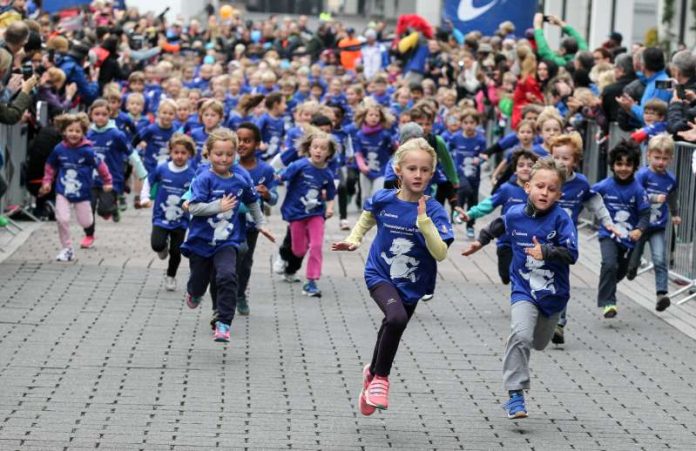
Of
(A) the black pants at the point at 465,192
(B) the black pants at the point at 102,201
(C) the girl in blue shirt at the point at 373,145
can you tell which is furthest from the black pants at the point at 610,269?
(C) the girl in blue shirt at the point at 373,145

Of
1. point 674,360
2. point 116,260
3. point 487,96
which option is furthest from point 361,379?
point 487,96

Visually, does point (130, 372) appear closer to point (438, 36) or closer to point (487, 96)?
point (487, 96)

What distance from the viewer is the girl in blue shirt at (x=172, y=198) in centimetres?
1408

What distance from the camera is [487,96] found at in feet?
90.8

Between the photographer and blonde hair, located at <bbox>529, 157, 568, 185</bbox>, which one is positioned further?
the photographer

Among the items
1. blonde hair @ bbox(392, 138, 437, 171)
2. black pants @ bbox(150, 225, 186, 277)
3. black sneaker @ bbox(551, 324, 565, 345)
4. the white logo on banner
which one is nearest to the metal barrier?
black sneaker @ bbox(551, 324, 565, 345)

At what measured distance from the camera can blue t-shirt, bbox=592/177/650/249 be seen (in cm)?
1318

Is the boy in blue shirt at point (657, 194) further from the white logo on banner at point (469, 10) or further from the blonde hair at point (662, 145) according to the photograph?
the white logo on banner at point (469, 10)

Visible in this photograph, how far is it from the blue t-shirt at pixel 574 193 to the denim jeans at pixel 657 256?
1854 mm

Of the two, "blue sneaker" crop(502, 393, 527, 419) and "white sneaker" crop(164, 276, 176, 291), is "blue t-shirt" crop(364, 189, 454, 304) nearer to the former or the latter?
"blue sneaker" crop(502, 393, 527, 419)

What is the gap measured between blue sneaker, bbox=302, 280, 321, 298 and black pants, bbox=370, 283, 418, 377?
4907mm

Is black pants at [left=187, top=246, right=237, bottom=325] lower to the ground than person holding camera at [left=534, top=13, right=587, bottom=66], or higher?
lower

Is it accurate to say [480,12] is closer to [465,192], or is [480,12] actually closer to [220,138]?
[465,192]

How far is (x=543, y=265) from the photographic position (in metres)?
9.61
